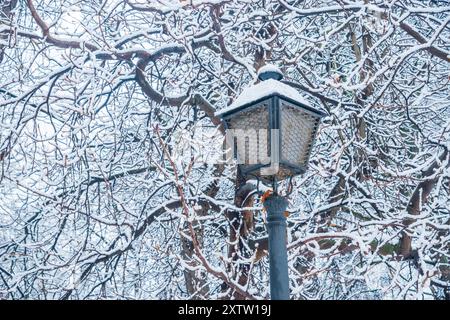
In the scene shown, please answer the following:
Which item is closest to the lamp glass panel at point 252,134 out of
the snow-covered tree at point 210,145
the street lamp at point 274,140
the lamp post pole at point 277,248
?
the street lamp at point 274,140

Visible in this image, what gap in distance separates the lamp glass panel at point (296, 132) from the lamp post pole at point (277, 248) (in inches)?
9.5

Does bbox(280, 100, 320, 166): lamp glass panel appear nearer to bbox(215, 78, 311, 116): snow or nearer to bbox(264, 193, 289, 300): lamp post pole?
bbox(215, 78, 311, 116): snow

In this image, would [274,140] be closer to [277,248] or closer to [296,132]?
[296,132]

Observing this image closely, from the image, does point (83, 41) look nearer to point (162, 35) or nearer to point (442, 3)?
point (162, 35)

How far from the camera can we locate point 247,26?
19.7 ft

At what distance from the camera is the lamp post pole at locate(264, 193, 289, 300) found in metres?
2.82

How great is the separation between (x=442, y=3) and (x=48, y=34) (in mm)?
4489

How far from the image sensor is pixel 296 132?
10.1 feet

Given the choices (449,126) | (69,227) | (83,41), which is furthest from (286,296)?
(69,227)

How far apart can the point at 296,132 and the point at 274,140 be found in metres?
0.21

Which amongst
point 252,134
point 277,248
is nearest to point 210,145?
point 252,134

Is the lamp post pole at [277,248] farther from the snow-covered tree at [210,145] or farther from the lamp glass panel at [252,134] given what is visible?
the snow-covered tree at [210,145]

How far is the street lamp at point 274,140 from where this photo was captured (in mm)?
2896

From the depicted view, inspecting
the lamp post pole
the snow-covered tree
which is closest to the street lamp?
the lamp post pole
